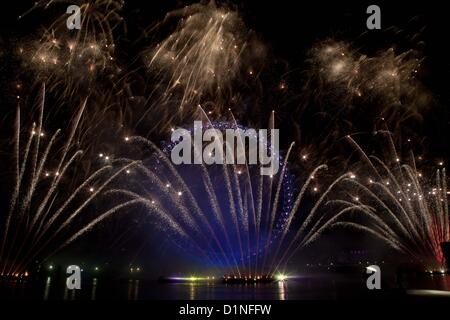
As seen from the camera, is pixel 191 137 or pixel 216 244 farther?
pixel 216 244

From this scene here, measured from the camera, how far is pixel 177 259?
42.6 meters

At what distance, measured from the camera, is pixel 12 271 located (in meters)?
32.5

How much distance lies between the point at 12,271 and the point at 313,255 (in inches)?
1788
